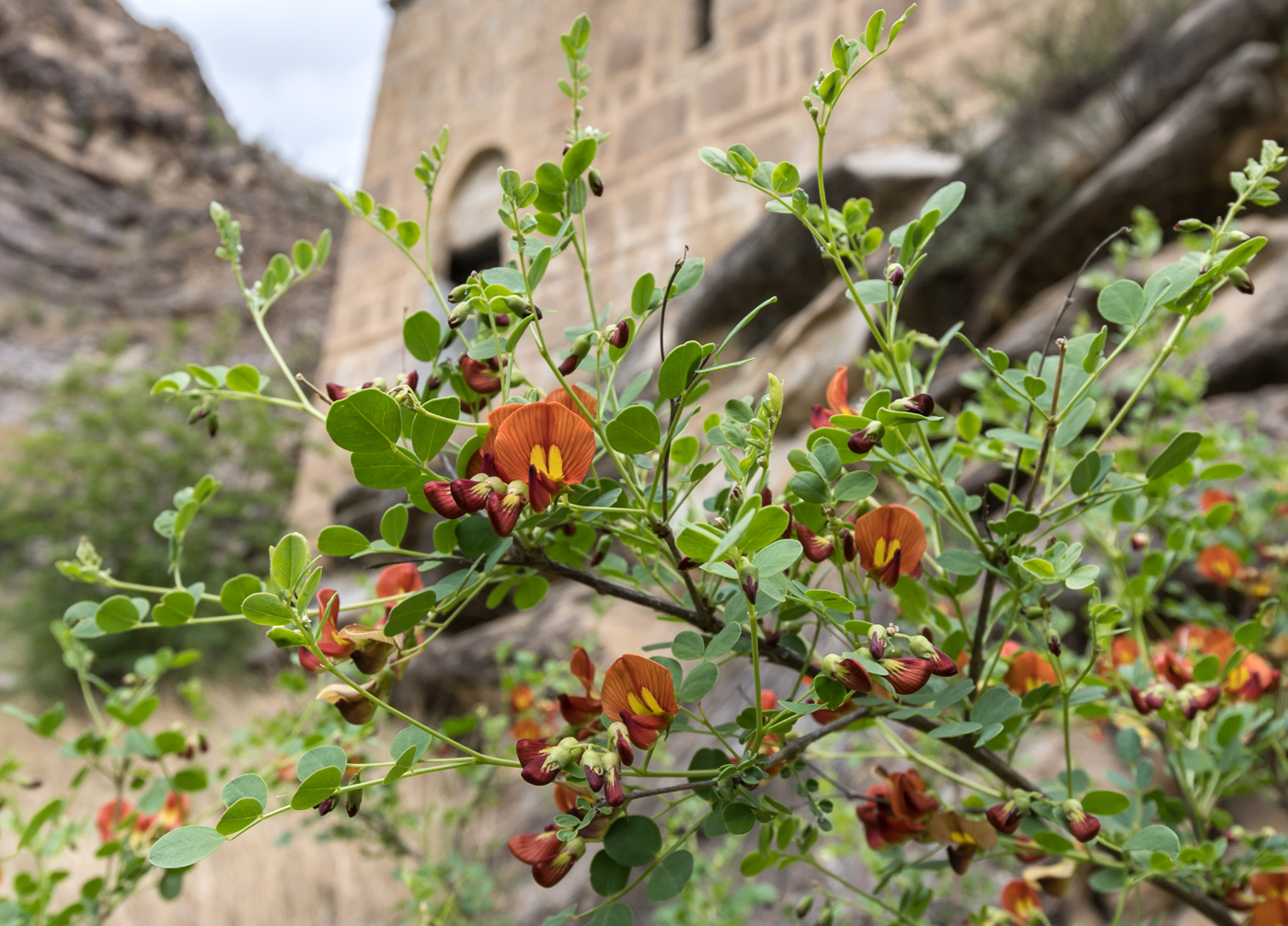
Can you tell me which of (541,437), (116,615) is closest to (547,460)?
(541,437)

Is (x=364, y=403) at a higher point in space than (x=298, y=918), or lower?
higher

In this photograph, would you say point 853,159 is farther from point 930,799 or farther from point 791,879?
point 930,799

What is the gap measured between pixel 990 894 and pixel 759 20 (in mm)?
3935

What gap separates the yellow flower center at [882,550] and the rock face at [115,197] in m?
9.83

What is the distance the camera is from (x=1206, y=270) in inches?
18.6

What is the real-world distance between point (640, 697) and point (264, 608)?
0.67ft

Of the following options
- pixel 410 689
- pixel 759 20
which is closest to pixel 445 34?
pixel 759 20

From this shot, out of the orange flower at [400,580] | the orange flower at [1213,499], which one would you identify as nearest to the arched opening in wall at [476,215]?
the orange flower at [1213,499]

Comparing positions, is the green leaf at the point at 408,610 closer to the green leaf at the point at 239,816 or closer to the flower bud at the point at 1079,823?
the green leaf at the point at 239,816

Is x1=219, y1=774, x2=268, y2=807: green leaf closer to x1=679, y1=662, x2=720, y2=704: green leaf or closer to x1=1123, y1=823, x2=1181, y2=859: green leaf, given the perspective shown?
x1=679, y1=662, x2=720, y2=704: green leaf

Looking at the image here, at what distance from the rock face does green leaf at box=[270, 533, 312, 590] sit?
9.79 metres

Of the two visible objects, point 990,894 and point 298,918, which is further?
point 298,918

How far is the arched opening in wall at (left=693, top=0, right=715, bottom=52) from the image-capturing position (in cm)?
431

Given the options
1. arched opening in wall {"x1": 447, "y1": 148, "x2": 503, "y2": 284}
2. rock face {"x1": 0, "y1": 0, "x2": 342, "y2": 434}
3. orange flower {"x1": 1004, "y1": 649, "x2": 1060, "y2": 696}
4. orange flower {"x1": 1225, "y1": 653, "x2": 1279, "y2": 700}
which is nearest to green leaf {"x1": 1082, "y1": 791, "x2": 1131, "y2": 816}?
orange flower {"x1": 1004, "y1": 649, "x2": 1060, "y2": 696}
